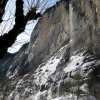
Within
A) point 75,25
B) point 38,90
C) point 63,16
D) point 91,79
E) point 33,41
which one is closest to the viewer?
point 91,79

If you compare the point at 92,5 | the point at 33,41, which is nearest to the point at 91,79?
the point at 92,5

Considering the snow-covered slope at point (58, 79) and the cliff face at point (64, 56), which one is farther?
the cliff face at point (64, 56)

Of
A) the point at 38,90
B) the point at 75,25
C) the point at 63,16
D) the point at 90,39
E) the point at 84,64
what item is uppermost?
the point at 63,16

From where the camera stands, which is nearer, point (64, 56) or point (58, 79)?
point (58, 79)

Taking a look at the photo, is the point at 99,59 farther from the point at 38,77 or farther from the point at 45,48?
the point at 45,48

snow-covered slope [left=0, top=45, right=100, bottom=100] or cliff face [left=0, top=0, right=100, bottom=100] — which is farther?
cliff face [left=0, top=0, right=100, bottom=100]

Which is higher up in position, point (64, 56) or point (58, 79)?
point (64, 56)

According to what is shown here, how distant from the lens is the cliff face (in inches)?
1718

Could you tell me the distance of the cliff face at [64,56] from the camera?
43.6 meters

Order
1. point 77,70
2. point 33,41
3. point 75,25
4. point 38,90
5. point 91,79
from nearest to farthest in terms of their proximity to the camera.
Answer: point 91,79
point 77,70
point 38,90
point 75,25
point 33,41

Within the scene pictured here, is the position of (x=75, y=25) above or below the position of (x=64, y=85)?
above

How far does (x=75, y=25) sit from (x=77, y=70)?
19.8m

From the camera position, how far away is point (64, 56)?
5597cm

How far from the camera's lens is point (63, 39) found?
6712 cm
